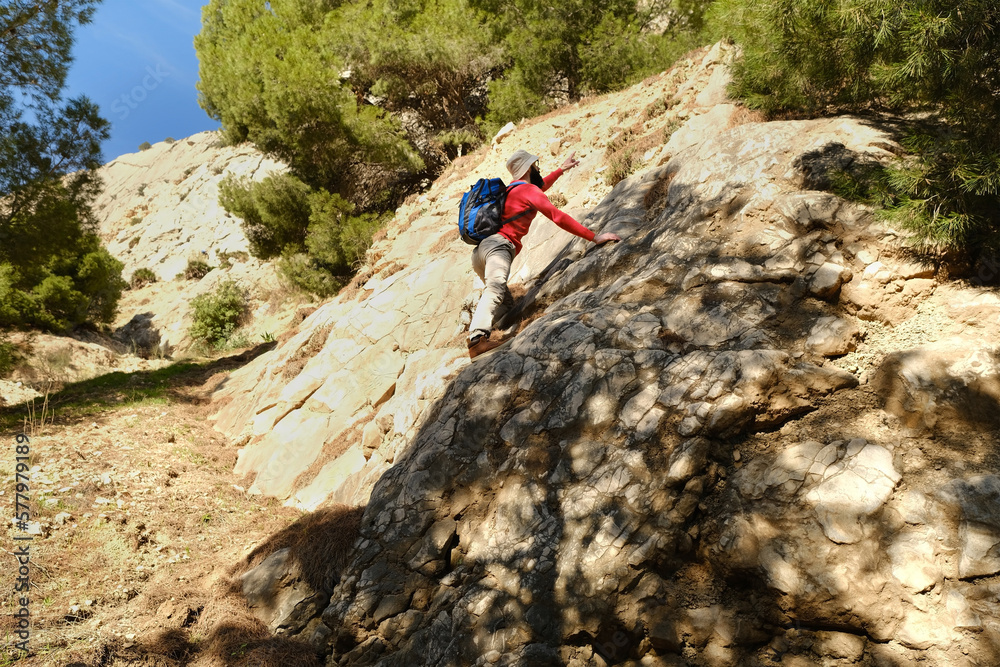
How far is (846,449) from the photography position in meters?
3.50

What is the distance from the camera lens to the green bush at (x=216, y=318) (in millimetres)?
22625

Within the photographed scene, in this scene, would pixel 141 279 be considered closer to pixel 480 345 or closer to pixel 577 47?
pixel 577 47

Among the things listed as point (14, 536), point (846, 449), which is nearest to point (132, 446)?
point (14, 536)

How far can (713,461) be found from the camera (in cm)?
388

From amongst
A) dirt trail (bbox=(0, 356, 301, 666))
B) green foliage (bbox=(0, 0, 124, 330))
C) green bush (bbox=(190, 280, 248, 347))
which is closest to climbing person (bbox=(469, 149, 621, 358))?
dirt trail (bbox=(0, 356, 301, 666))

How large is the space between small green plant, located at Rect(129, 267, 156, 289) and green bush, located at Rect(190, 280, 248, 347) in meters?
15.4

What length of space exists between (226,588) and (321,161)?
15510mm

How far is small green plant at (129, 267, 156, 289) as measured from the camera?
116 feet

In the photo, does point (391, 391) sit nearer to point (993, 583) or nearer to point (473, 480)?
point (473, 480)

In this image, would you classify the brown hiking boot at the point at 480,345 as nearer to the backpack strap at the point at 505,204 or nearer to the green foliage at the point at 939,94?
the backpack strap at the point at 505,204

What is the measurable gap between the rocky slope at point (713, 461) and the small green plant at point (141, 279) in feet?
118

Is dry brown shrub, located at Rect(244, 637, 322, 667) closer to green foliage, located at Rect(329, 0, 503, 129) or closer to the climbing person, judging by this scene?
the climbing person

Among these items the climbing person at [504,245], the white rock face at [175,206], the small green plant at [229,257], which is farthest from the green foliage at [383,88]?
the small green plant at [229,257]

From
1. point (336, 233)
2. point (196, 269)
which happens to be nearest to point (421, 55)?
point (336, 233)
